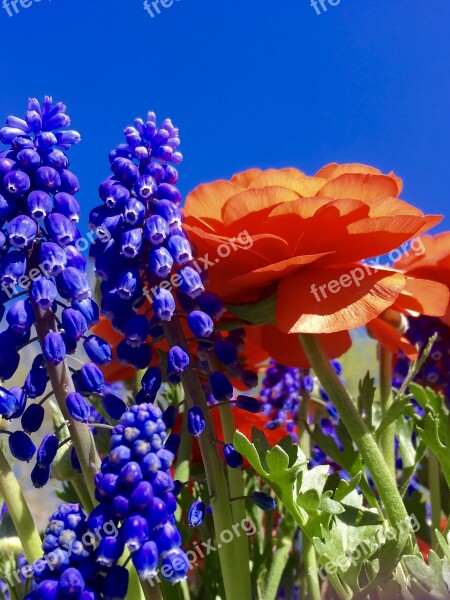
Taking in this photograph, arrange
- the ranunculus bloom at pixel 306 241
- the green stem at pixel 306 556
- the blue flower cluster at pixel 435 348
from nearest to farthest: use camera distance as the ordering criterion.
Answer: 1. the ranunculus bloom at pixel 306 241
2. the green stem at pixel 306 556
3. the blue flower cluster at pixel 435 348

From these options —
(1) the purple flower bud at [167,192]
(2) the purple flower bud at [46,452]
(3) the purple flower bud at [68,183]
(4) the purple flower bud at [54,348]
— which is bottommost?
(2) the purple flower bud at [46,452]

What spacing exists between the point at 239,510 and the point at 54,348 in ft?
0.84

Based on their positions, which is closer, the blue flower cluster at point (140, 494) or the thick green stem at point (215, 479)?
the blue flower cluster at point (140, 494)

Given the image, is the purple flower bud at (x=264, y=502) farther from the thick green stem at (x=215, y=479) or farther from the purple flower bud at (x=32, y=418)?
the purple flower bud at (x=32, y=418)

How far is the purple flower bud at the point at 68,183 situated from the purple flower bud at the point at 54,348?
14cm

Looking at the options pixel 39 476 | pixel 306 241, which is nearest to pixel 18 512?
pixel 39 476

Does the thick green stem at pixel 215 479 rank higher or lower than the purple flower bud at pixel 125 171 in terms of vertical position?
lower

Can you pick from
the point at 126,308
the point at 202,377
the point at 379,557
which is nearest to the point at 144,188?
the point at 126,308

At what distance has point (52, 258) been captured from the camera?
0.58 m

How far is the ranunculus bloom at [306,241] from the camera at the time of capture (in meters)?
0.68

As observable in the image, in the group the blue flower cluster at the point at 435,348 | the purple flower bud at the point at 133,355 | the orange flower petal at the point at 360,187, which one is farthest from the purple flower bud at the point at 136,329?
the blue flower cluster at the point at 435,348

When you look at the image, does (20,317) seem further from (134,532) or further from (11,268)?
(134,532)

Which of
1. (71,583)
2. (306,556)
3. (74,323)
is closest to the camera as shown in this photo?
(71,583)

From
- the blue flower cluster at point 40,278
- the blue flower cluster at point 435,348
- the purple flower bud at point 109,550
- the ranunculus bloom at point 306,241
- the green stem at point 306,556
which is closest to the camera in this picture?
the purple flower bud at point 109,550
